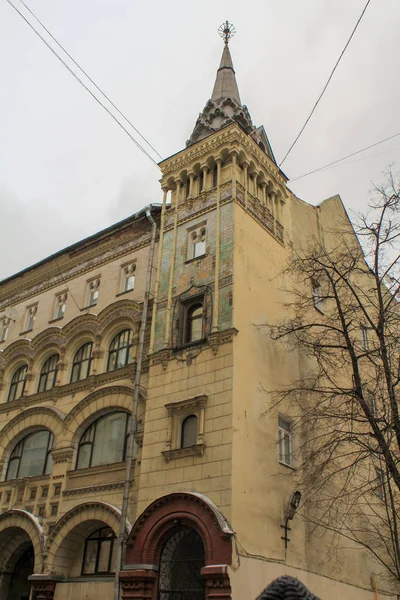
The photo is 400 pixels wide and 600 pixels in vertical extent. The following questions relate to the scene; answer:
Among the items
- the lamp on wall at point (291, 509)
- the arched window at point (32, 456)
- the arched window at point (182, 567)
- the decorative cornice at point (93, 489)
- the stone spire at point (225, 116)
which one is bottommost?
the arched window at point (182, 567)

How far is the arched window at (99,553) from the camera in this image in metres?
16.7

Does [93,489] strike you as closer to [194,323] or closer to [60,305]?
[194,323]

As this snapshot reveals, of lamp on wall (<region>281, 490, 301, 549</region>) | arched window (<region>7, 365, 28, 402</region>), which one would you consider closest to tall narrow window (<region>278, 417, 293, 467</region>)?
lamp on wall (<region>281, 490, 301, 549</region>)

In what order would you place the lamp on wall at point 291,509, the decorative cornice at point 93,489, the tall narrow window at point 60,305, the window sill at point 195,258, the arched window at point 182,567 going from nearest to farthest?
the arched window at point 182,567, the lamp on wall at point 291,509, the decorative cornice at point 93,489, the window sill at point 195,258, the tall narrow window at point 60,305

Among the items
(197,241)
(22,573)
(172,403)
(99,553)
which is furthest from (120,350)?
(22,573)

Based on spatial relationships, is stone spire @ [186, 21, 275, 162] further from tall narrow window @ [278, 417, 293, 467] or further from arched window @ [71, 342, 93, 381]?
tall narrow window @ [278, 417, 293, 467]

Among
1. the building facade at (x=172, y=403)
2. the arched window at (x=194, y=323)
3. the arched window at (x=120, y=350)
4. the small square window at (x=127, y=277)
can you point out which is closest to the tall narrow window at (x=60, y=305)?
the building facade at (x=172, y=403)

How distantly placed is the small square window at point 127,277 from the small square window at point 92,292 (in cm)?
127

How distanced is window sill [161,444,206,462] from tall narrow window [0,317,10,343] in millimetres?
11951

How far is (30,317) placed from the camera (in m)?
24.8

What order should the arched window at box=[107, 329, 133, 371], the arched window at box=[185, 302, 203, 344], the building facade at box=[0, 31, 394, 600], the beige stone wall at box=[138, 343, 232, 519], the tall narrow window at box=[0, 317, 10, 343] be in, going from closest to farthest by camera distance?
1. the beige stone wall at box=[138, 343, 232, 519]
2. the building facade at box=[0, 31, 394, 600]
3. the arched window at box=[185, 302, 203, 344]
4. the arched window at box=[107, 329, 133, 371]
5. the tall narrow window at box=[0, 317, 10, 343]

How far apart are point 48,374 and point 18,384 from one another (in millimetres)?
1882

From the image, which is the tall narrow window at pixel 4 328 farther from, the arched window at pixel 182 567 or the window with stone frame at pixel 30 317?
the arched window at pixel 182 567

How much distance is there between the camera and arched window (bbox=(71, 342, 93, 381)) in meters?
20.7
